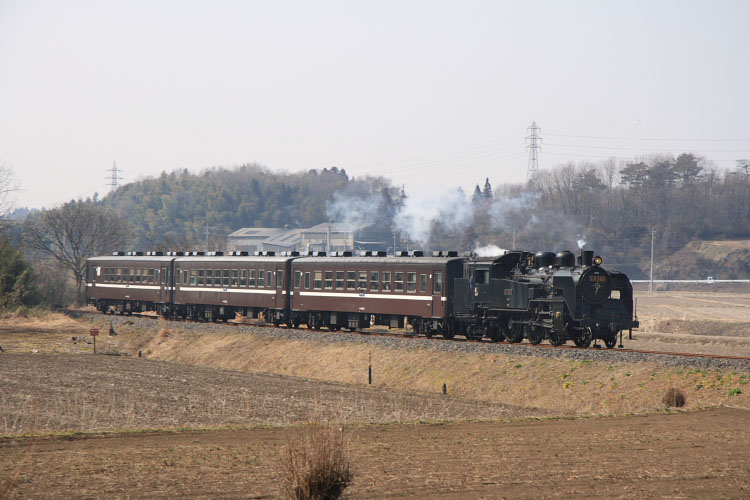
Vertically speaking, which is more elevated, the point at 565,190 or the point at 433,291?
the point at 565,190

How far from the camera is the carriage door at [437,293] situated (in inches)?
1483

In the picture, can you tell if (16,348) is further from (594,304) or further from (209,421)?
(594,304)

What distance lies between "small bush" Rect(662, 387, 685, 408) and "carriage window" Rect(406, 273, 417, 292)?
1593cm

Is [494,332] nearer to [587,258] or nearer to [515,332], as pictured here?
[515,332]

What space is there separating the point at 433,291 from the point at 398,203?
118 m

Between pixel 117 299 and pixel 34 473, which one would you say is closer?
pixel 34 473

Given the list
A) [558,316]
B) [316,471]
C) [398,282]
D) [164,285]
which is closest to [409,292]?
[398,282]

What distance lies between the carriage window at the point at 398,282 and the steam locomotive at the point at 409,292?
0.05m

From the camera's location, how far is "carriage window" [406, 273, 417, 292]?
128ft

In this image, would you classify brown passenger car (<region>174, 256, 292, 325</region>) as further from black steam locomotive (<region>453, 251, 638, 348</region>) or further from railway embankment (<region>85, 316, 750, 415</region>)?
black steam locomotive (<region>453, 251, 638, 348</region>)

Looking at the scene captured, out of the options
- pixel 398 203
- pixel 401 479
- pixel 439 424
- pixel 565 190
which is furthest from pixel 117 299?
pixel 565 190

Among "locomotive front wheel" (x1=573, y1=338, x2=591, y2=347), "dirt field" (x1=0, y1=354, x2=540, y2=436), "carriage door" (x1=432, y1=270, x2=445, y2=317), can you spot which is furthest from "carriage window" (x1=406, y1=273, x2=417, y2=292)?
"locomotive front wheel" (x1=573, y1=338, x2=591, y2=347)

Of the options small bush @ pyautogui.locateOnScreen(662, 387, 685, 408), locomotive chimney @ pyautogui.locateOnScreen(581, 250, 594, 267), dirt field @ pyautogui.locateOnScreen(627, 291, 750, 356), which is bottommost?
dirt field @ pyautogui.locateOnScreen(627, 291, 750, 356)

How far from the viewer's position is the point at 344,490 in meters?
12.5
